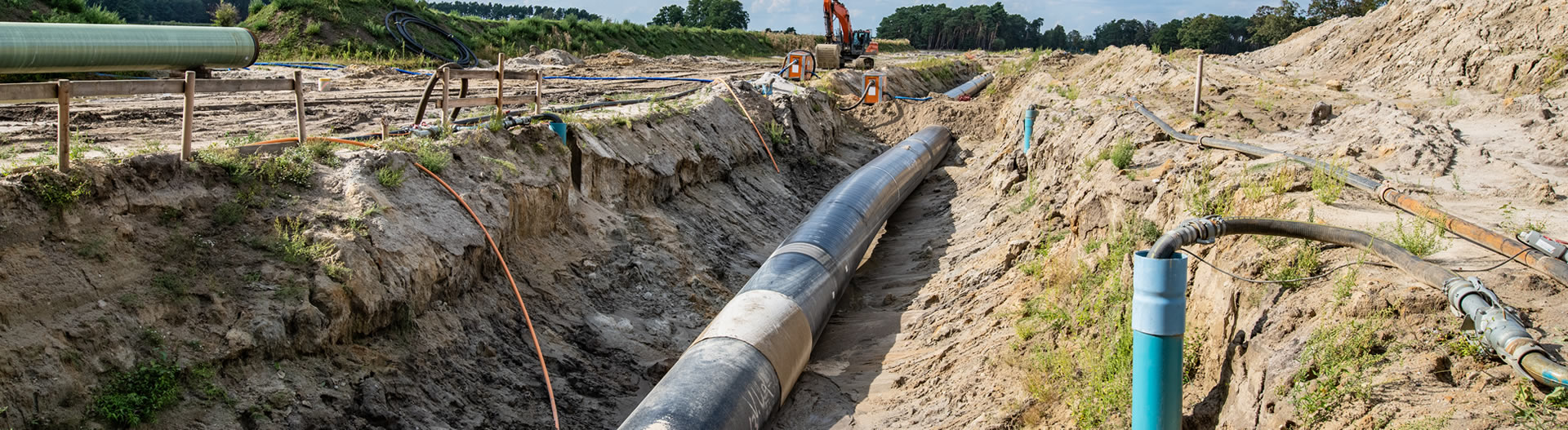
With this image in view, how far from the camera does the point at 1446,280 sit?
4.20 meters

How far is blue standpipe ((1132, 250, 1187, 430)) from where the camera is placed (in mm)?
4309

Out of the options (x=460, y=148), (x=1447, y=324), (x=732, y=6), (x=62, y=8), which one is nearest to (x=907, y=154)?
(x=460, y=148)

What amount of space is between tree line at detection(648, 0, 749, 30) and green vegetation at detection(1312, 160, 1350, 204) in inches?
2688

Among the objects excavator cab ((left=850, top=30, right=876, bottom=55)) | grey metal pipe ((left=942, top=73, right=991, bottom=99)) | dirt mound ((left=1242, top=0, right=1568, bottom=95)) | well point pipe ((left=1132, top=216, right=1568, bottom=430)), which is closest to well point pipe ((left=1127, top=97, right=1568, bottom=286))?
well point pipe ((left=1132, top=216, right=1568, bottom=430))

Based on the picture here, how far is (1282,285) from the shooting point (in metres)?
5.13

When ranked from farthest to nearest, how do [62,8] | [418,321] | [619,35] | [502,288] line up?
[619,35], [62,8], [502,288], [418,321]

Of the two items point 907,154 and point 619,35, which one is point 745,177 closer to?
point 907,154

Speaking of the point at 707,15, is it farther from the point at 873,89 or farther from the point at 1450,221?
the point at 1450,221

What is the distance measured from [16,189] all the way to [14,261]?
1.58 ft

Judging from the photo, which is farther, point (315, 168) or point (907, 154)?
point (907, 154)

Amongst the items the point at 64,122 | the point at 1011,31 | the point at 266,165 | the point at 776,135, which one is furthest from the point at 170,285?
the point at 1011,31

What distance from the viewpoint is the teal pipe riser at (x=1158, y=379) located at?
14.4 ft

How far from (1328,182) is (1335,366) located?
8.57 ft

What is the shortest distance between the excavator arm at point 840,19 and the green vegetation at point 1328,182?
2615 centimetres
